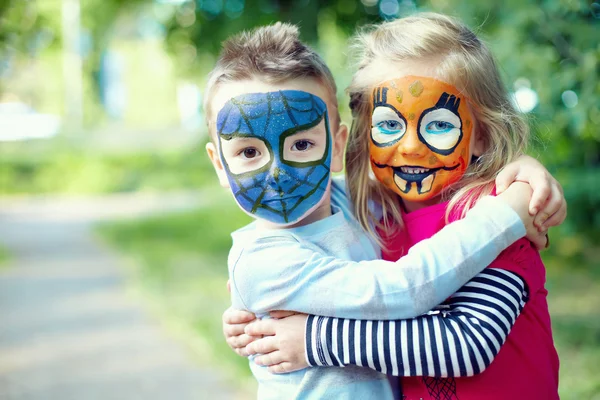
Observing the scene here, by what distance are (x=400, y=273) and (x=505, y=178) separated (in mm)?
378

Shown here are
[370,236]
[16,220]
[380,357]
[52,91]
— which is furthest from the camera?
[52,91]

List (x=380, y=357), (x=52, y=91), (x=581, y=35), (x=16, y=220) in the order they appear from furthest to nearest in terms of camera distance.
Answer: (x=52, y=91) → (x=16, y=220) → (x=581, y=35) → (x=380, y=357)

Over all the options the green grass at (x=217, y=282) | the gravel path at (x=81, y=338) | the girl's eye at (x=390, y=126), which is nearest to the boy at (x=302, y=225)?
the girl's eye at (x=390, y=126)

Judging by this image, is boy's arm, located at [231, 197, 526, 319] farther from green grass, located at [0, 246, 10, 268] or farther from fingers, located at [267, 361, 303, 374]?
green grass, located at [0, 246, 10, 268]

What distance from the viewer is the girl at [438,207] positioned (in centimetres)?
159

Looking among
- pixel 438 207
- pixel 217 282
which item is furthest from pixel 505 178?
pixel 217 282

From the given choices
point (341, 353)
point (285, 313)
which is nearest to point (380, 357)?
point (341, 353)

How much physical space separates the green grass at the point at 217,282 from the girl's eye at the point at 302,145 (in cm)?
321

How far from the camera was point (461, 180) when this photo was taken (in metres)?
1.80

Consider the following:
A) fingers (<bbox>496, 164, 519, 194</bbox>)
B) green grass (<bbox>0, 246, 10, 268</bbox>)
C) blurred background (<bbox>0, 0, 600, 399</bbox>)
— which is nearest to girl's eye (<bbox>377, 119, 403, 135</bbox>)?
fingers (<bbox>496, 164, 519, 194</bbox>)

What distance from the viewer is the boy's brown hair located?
1.74 metres

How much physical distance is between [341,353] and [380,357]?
0.31 feet

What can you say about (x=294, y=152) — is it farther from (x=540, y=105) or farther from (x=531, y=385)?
(x=540, y=105)

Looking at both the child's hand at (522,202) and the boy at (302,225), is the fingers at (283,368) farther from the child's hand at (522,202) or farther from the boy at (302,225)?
the child's hand at (522,202)
